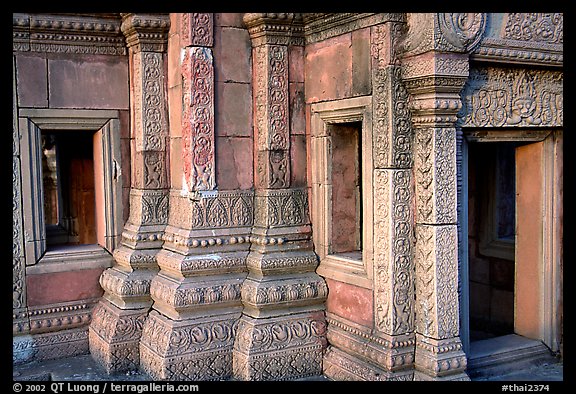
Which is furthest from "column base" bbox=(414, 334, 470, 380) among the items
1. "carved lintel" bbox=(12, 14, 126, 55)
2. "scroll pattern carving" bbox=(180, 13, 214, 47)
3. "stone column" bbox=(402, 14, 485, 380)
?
"carved lintel" bbox=(12, 14, 126, 55)

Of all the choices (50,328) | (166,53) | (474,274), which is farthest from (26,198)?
(474,274)

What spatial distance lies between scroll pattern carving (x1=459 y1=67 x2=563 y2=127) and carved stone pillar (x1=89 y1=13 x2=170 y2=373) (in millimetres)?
2835

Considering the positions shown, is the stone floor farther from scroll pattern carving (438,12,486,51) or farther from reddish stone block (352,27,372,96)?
scroll pattern carving (438,12,486,51)

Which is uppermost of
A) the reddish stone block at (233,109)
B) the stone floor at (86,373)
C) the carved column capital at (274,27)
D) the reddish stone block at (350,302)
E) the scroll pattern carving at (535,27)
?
the carved column capital at (274,27)

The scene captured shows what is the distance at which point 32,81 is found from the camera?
20.5ft

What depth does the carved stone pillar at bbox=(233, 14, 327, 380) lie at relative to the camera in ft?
18.5

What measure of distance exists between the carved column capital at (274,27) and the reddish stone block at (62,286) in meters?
2.75

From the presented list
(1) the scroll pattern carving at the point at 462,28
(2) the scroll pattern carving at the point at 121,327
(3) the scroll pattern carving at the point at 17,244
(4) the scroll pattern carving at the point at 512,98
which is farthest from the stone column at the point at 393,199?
(3) the scroll pattern carving at the point at 17,244

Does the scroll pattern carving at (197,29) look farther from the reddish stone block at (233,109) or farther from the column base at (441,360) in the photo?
the column base at (441,360)

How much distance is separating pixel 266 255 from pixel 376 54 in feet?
6.30

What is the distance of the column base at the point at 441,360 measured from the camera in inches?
194

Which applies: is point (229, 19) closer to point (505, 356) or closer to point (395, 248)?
point (395, 248)

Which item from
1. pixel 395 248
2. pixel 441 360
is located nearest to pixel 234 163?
pixel 395 248

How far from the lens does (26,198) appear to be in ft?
20.6
